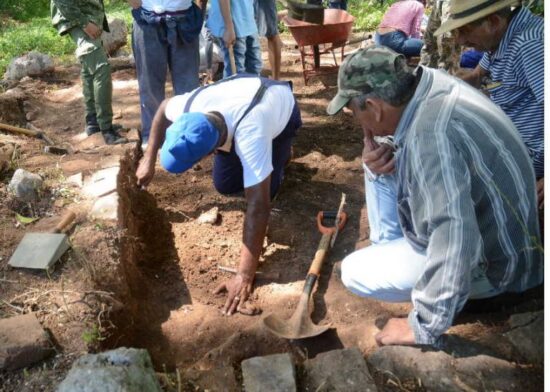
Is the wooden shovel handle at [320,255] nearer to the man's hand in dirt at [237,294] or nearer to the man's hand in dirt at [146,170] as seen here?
the man's hand in dirt at [237,294]

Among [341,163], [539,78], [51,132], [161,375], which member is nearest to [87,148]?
[51,132]

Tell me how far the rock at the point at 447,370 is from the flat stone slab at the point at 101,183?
2127 millimetres

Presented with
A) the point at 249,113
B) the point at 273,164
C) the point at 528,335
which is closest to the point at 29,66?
the point at 273,164

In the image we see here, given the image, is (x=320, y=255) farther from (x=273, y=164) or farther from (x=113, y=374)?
(x=113, y=374)

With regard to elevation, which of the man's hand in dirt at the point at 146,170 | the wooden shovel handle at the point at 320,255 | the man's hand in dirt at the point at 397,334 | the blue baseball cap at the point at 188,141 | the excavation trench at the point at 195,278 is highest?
the blue baseball cap at the point at 188,141

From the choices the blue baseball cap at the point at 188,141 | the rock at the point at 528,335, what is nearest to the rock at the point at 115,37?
the blue baseball cap at the point at 188,141

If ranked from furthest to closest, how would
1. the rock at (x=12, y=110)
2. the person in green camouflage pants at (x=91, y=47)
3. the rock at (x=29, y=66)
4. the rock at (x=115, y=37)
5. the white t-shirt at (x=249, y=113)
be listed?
the rock at (x=115, y=37) < the rock at (x=29, y=66) < the rock at (x=12, y=110) < the person in green camouflage pants at (x=91, y=47) < the white t-shirt at (x=249, y=113)

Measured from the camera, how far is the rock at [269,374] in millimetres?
2045

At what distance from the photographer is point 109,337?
8.64 ft

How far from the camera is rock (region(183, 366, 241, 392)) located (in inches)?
85.0

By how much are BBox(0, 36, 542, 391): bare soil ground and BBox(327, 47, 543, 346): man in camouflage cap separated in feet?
1.08

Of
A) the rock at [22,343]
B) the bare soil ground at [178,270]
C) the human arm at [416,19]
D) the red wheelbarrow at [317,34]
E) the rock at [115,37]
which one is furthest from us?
the rock at [115,37]

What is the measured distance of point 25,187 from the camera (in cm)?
343

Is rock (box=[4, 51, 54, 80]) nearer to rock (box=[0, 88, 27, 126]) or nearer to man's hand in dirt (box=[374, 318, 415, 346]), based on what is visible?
rock (box=[0, 88, 27, 126])
